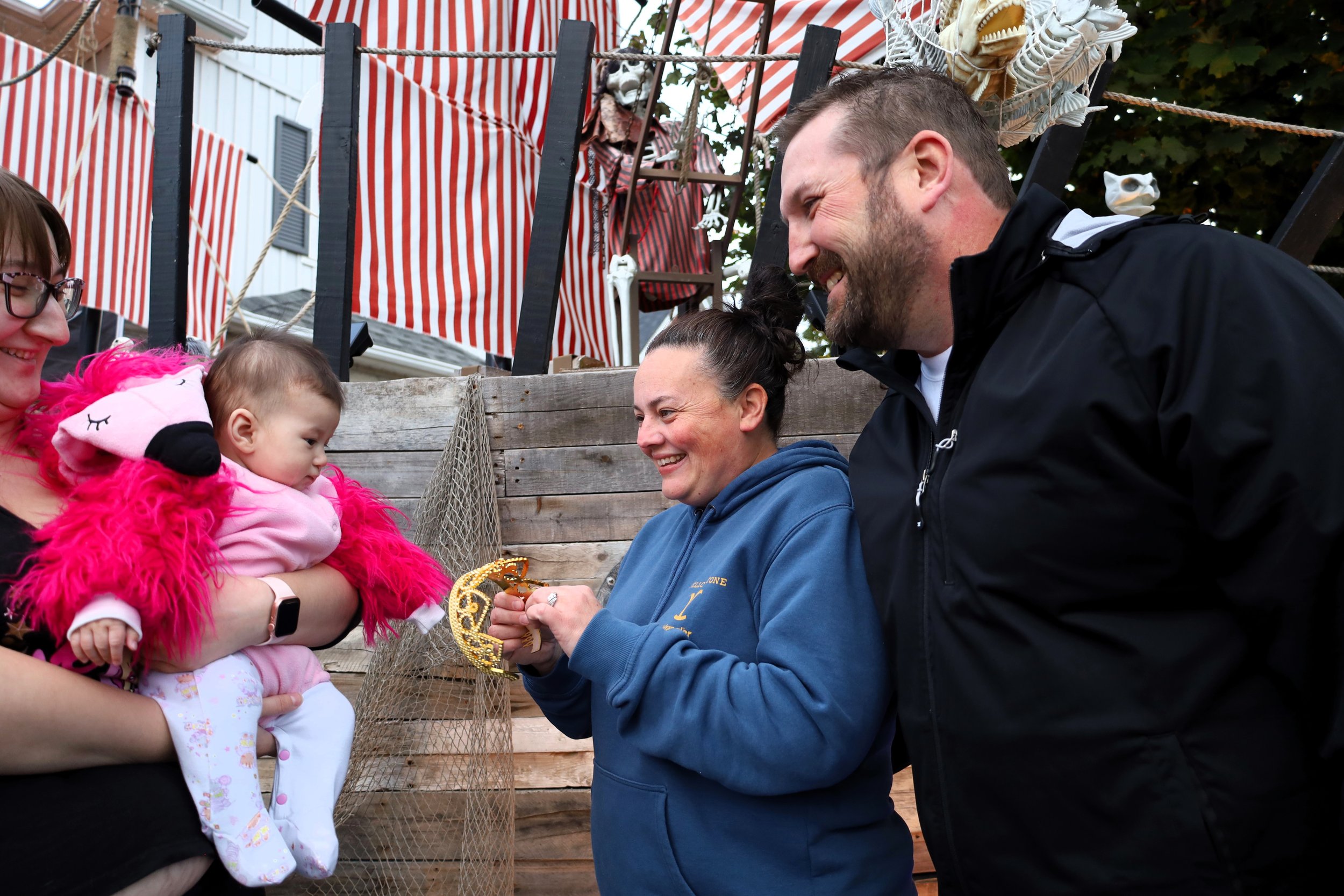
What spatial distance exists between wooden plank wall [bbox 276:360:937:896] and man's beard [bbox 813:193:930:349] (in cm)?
141

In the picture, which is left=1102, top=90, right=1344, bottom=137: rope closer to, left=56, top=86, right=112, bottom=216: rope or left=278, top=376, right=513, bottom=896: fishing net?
left=278, top=376, right=513, bottom=896: fishing net

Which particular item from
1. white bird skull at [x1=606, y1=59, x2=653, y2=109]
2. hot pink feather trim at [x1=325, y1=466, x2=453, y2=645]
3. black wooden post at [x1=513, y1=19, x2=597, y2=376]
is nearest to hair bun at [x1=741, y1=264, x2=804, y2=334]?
hot pink feather trim at [x1=325, y1=466, x2=453, y2=645]

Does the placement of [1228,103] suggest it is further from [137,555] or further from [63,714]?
[63,714]

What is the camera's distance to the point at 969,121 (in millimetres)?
1801

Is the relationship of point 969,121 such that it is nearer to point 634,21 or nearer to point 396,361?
point 634,21

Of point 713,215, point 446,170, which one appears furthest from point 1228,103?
point 446,170

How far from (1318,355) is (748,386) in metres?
1.09

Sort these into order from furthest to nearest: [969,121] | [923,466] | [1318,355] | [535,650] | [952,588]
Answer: [535,650] < [969,121] < [923,466] < [952,588] < [1318,355]

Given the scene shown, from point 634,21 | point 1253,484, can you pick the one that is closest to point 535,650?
point 1253,484

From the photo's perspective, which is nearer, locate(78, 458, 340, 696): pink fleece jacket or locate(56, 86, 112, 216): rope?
locate(78, 458, 340, 696): pink fleece jacket

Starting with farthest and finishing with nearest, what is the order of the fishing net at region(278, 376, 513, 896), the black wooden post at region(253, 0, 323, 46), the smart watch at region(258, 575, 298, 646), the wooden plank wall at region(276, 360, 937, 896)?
the black wooden post at region(253, 0, 323, 46) < the wooden plank wall at region(276, 360, 937, 896) < the fishing net at region(278, 376, 513, 896) < the smart watch at region(258, 575, 298, 646)

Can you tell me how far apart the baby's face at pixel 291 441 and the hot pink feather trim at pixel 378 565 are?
0.20 metres

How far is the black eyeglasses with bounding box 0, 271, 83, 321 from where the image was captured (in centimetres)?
165

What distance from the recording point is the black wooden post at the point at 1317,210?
415 cm
